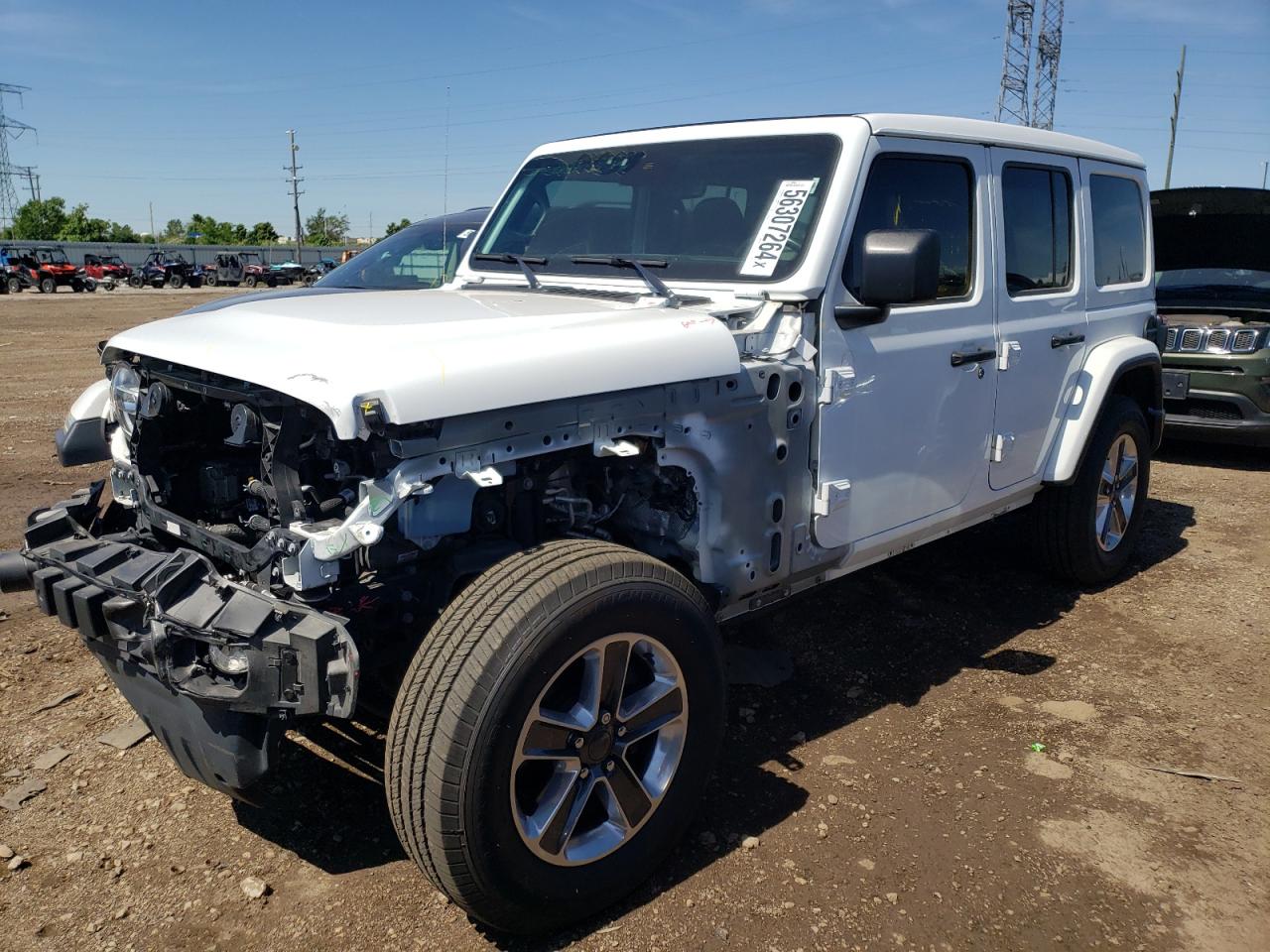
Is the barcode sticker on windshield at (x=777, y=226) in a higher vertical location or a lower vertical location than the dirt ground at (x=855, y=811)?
higher

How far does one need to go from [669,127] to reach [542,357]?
71.7 inches

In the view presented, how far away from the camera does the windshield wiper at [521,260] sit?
12.6ft

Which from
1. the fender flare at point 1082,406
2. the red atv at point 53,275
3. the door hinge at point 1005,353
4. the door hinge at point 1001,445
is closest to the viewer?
the door hinge at point 1005,353

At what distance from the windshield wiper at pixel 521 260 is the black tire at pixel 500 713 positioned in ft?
4.89

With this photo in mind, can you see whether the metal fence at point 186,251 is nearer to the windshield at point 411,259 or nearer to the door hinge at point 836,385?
the windshield at point 411,259

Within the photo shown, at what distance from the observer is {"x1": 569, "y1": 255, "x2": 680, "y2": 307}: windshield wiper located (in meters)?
3.28

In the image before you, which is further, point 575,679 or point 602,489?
point 602,489

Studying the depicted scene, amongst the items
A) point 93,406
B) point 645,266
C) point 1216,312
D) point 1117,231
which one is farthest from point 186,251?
point 645,266

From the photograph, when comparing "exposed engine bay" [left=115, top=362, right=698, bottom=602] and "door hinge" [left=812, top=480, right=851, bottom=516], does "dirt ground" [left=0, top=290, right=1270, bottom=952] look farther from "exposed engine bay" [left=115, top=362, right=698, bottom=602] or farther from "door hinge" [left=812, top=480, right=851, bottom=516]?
"exposed engine bay" [left=115, top=362, right=698, bottom=602]

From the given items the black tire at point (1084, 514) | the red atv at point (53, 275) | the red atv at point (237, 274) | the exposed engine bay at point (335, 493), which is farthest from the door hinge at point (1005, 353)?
the red atv at point (237, 274)

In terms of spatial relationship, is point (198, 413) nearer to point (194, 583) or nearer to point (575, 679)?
point (194, 583)

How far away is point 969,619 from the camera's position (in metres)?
4.80

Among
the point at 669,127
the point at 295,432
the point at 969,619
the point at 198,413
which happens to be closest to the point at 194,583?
the point at 295,432

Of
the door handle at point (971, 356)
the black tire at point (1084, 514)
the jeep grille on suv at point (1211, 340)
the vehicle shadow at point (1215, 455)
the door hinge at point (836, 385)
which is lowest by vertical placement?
the vehicle shadow at point (1215, 455)
